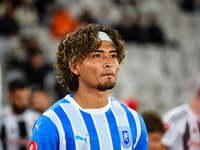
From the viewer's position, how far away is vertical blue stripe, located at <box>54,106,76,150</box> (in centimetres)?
235

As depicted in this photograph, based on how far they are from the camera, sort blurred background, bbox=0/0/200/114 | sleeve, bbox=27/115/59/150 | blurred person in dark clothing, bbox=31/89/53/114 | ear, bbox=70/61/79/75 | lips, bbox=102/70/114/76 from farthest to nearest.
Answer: blurred background, bbox=0/0/200/114 → blurred person in dark clothing, bbox=31/89/53/114 → ear, bbox=70/61/79/75 → lips, bbox=102/70/114/76 → sleeve, bbox=27/115/59/150

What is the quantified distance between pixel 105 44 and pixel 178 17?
1212cm


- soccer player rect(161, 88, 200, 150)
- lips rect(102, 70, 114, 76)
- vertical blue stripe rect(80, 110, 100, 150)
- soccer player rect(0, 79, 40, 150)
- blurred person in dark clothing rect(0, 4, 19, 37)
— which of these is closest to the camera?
vertical blue stripe rect(80, 110, 100, 150)

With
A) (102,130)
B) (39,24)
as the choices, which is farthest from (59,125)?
(39,24)

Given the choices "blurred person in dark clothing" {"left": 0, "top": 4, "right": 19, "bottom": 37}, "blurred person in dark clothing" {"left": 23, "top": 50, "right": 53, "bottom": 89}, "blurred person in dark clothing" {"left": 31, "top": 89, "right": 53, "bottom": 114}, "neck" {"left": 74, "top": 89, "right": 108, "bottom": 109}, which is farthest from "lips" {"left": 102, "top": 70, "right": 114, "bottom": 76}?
"blurred person in dark clothing" {"left": 0, "top": 4, "right": 19, "bottom": 37}

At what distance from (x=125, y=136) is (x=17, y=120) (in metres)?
4.01

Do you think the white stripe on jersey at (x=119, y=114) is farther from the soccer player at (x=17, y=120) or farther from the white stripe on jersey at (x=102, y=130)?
the soccer player at (x=17, y=120)

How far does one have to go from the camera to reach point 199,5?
1430cm

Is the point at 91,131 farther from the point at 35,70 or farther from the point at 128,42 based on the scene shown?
the point at 128,42

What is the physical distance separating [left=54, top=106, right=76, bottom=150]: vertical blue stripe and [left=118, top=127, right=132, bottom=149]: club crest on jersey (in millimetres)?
390

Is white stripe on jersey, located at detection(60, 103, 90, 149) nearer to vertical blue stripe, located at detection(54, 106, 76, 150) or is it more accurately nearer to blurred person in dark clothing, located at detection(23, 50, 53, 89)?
vertical blue stripe, located at detection(54, 106, 76, 150)

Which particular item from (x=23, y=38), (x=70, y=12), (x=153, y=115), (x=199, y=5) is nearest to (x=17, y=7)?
(x=23, y=38)

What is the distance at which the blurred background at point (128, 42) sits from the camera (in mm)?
8727

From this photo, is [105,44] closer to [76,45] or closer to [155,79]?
[76,45]
